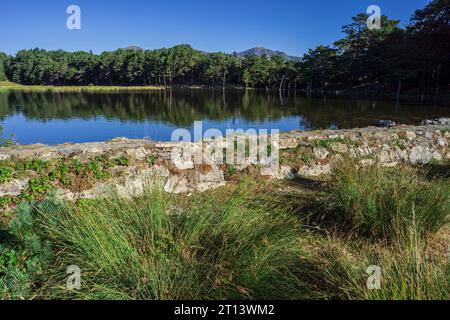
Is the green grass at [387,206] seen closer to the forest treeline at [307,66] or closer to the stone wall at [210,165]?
the stone wall at [210,165]

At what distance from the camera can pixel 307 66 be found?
57438mm

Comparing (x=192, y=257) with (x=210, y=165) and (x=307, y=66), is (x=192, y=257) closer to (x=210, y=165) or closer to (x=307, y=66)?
(x=210, y=165)

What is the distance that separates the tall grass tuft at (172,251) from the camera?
7.32 feet

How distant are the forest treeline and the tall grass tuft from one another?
3666cm

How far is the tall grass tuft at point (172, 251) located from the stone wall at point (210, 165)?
3.94ft

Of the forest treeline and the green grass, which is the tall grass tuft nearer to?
the green grass

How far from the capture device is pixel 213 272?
7.87ft

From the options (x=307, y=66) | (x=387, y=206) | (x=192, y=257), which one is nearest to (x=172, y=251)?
(x=192, y=257)

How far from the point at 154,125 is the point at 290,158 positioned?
1515 cm

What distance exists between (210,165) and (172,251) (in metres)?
3.42

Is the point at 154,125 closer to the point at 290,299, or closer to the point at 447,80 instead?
the point at 290,299

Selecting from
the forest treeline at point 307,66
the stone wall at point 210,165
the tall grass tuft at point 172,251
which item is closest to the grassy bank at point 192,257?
the tall grass tuft at point 172,251

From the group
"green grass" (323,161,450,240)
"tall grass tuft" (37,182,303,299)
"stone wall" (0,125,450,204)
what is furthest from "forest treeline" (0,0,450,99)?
"tall grass tuft" (37,182,303,299)

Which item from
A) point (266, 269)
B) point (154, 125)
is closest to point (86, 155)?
point (266, 269)
